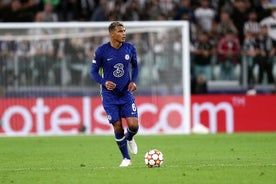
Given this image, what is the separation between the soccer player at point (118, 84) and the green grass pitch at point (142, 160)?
63 centimetres

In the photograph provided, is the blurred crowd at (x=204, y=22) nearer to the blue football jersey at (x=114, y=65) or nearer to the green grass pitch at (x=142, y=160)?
the green grass pitch at (x=142, y=160)

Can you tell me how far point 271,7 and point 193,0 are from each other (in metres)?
2.48

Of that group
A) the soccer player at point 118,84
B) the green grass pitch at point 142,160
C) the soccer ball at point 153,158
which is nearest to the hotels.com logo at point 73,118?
the green grass pitch at point 142,160

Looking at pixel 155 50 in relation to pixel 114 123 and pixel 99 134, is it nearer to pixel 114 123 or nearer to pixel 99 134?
pixel 99 134

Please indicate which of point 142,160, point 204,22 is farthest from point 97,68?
point 204,22

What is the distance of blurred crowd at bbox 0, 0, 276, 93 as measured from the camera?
26.3 m

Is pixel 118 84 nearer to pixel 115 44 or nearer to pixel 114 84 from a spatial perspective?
pixel 114 84

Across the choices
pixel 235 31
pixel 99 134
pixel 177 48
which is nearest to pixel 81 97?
pixel 99 134

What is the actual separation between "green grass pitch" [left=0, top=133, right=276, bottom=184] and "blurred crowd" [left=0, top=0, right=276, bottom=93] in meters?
2.96

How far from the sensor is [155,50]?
25.7 meters

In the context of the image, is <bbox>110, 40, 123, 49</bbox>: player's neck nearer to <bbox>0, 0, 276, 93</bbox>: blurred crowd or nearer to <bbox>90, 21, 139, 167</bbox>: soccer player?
<bbox>90, 21, 139, 167</bbox>: soccer player

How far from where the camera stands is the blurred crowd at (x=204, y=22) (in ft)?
86.4

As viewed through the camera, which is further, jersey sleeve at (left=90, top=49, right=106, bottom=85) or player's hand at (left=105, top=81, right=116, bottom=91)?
jersey sleeve at (left=90, top=49, right=106, bottom=85)

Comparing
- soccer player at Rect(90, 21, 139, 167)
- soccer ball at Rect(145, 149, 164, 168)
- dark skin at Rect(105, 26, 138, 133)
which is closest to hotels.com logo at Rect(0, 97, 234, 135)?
soccer player at Rect(90, 21, 139, 167)
